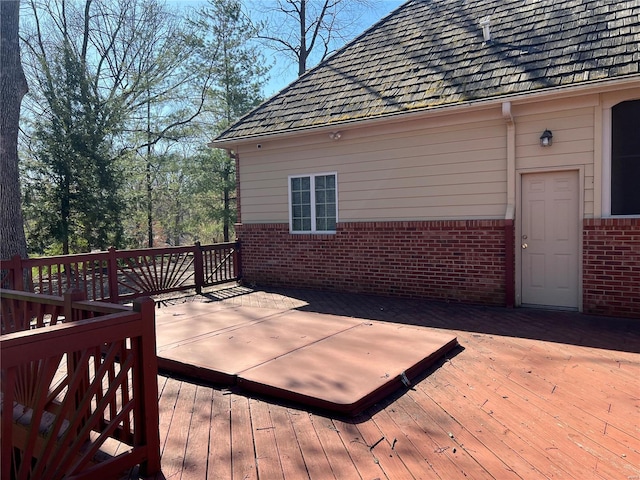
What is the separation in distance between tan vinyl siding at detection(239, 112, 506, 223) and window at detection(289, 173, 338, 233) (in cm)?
16

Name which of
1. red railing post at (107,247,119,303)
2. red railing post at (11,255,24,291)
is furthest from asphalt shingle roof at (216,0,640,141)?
red railing post at (11,255,24,291)

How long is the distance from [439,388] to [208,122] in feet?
60.9

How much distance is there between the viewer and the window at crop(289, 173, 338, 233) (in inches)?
333

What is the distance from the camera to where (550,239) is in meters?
6.36

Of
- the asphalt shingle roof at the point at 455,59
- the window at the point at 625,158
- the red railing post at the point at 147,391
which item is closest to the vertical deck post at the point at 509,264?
the window at the point at 625,158

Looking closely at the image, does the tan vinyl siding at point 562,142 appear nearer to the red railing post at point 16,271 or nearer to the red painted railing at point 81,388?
the red painted railing at point 81,388

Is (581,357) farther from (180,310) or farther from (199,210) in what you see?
(199,210)

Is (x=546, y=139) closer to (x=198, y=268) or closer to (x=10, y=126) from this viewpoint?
(x=198, y=268)

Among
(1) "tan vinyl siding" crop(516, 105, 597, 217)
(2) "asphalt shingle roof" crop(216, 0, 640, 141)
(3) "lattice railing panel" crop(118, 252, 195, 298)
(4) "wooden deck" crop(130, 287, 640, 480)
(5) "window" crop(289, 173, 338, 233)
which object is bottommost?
(4) "wooden deck" crop(130, 287, 640, 480)

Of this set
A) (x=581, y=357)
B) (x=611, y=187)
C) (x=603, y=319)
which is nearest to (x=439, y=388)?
(x=581, y=357)

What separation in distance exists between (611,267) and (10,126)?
10.3 m

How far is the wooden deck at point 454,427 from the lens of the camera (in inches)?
99.4

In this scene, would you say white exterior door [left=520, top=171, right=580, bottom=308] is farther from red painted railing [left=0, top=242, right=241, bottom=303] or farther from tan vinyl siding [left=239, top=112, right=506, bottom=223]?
red painted railing [left=0, top=242, right=241, bottom=303]

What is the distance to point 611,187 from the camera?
5824 mm
